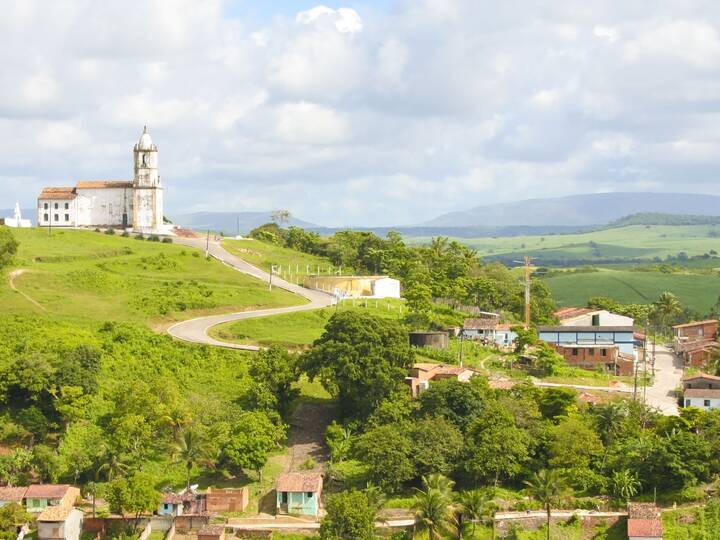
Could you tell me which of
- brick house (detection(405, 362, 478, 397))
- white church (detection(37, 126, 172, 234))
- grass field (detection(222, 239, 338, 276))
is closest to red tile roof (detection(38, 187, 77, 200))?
white church (detection(37, 126, 172, 234))

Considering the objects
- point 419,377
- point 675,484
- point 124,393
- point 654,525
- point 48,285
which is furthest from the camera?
point 48,285

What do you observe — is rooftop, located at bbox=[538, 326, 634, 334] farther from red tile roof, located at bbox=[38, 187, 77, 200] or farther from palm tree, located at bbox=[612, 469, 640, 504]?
red tile roof, located at bbox=[38, 187, 77, 200]

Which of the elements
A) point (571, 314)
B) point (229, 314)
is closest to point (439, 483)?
point (229, 314)

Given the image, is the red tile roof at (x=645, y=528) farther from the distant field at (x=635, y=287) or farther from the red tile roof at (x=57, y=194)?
the distant field at (x=635, y=287)

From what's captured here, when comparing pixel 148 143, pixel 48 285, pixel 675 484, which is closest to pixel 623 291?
pixel 148 143

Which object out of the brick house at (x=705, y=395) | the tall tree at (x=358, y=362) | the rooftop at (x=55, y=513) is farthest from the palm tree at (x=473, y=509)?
the brick house at (x=705, y=395)

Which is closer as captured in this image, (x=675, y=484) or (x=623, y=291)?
(x=675, y=484)

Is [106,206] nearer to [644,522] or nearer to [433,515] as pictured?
[433,515]

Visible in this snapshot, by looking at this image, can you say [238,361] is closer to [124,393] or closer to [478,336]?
[124,393]
